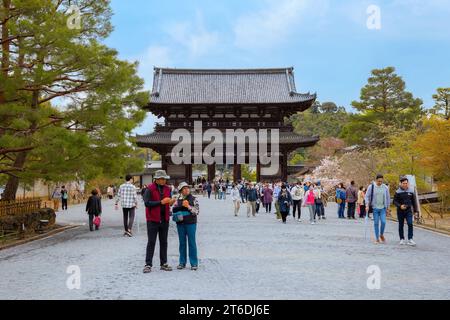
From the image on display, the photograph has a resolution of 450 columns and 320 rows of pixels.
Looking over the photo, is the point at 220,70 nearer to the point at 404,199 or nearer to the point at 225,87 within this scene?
the point at 225,87

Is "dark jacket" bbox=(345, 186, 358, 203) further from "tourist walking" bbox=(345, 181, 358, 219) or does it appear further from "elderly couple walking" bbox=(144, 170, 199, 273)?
"elderly couple walking" bbox=(144, 170, 199, 273)

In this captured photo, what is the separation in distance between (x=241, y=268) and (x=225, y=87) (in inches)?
1689

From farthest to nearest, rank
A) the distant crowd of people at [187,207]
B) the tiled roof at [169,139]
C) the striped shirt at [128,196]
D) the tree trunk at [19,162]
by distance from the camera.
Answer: the tiled roof at [169,139] → the tree trunk at [19,162] → the striped shirt at [128,196] → the distant crowd of people at [187,207]

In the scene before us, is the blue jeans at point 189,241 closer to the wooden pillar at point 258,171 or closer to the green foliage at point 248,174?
the wooden pillar at point 258,171

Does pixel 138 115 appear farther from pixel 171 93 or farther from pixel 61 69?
pixel 171 93

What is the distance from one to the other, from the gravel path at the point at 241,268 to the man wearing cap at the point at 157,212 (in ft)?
1.14

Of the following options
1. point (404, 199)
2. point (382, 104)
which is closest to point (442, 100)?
point (382, 104)

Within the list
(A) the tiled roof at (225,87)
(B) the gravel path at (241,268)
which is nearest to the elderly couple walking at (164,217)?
(B) the gravel path at (241,268)

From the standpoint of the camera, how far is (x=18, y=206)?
53.1ft

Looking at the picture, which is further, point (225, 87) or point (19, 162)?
point (225, 87)

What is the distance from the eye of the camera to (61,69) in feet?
48.9

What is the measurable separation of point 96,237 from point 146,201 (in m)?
6.82

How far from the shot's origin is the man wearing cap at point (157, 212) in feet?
29.2
